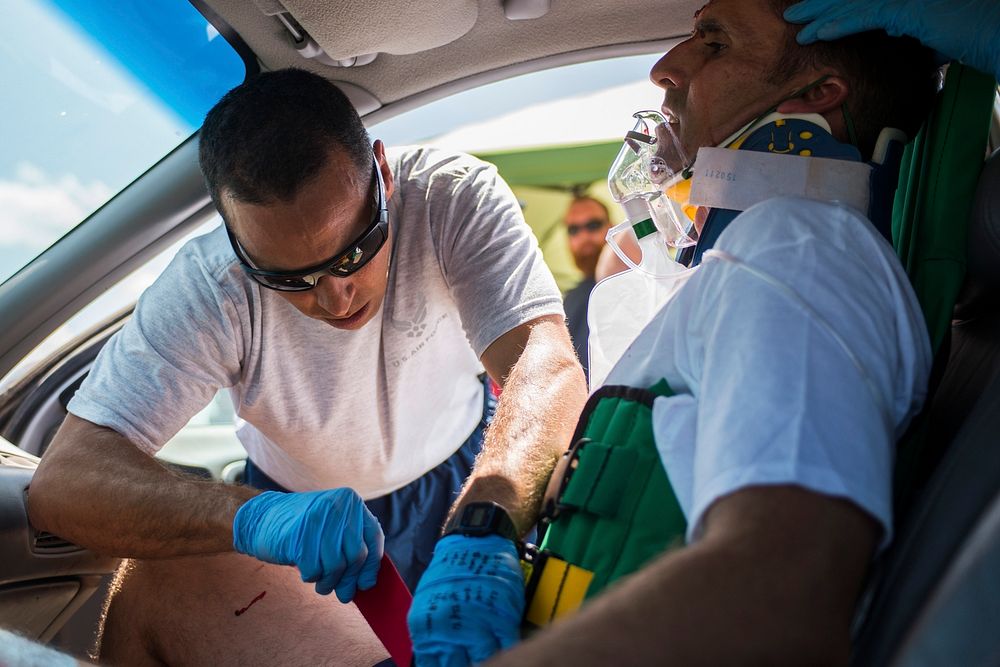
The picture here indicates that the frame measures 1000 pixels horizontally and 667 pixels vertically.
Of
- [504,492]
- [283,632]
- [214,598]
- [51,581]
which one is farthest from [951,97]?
[51,581]

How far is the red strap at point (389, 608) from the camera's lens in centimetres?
136

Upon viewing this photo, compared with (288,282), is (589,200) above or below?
below

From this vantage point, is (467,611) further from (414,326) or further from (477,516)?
(414,326)

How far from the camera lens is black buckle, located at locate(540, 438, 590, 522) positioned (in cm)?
113

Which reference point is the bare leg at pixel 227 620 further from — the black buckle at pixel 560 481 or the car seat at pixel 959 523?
the car seat at pixel 959 523

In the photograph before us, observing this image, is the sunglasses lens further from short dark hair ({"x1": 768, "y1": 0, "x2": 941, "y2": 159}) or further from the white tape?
short dark hair ({"x1": 768, "y1": 0, "x2": 941, "y2": 159})

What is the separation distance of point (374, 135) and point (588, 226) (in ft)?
6.31

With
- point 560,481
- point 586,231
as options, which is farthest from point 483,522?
point 586,231

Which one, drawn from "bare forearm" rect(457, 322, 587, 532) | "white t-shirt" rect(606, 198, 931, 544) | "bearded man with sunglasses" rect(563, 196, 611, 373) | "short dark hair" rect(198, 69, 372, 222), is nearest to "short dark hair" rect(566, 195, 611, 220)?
"bearded man with sunglasses" rect(563, 196, 611, 373)

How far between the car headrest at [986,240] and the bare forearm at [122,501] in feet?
4.17

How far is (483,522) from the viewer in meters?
1.17

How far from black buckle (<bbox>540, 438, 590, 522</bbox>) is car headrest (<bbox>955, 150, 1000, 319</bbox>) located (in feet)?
1.95

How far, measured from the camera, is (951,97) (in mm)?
1313

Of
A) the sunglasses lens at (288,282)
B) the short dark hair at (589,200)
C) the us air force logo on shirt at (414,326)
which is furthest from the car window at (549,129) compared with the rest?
the sunglasses lens at (288,282)
